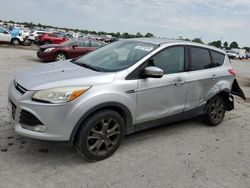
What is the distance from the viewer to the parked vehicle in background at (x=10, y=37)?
24.5 metres

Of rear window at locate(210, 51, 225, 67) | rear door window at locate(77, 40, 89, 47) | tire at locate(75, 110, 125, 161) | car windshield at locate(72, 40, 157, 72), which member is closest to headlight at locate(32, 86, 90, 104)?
tire at locate(75, 110, 125, 161)

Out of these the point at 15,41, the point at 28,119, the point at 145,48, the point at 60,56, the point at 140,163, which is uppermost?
the point at 145,48

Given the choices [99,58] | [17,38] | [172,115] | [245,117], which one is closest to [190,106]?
[172,115]

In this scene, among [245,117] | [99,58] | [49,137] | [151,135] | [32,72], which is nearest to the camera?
[49,137]

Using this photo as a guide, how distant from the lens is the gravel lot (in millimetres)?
3404

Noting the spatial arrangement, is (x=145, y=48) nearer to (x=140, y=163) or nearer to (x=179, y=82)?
(x=179, y=82)

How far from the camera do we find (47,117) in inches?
132

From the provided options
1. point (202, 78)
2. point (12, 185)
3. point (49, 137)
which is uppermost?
point (202, 78)

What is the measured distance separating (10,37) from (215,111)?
23.6 meters

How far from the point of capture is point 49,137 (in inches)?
135

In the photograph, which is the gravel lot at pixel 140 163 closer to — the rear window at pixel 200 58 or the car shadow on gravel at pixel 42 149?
the car shadow on gravel at pixel 42 149

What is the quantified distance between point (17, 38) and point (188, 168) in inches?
1014

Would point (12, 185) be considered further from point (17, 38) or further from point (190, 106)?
point (17, 38)

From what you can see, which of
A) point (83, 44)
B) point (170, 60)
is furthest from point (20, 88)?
point (83, 44)
